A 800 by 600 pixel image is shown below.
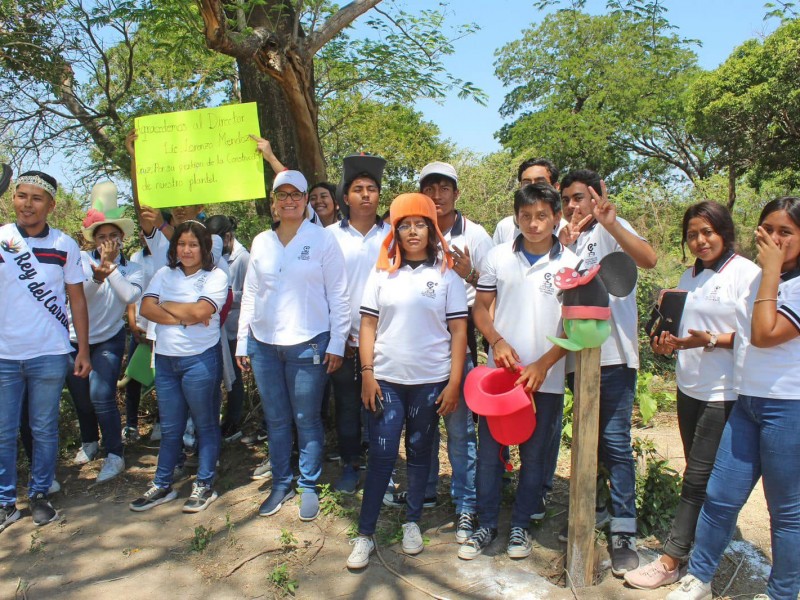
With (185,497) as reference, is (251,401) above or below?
above

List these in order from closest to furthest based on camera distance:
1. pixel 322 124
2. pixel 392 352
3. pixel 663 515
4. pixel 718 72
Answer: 1. pixel 392 352
2. pixel 663 515
3. pixel 322 124
4. pixel 718 72

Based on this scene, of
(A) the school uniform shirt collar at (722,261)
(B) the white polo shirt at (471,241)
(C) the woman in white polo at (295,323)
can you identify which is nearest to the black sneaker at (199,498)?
(C) the woman in white polo at (295,323)

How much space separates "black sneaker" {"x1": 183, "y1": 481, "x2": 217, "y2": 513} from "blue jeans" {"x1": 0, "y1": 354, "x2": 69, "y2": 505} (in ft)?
3.02

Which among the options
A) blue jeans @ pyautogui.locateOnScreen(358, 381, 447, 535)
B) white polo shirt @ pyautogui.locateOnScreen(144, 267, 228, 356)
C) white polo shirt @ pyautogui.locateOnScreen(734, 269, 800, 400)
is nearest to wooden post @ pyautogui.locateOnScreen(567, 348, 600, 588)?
white polo shirt @ pyautogui.locateOnScreen(734, 269, 800, 400)

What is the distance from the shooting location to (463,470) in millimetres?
3594

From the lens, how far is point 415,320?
3.28 meters

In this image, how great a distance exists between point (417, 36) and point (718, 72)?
593 inches

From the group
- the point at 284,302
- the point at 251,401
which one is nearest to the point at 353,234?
the point at 284,302

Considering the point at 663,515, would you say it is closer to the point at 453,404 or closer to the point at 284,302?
the point at 453,404

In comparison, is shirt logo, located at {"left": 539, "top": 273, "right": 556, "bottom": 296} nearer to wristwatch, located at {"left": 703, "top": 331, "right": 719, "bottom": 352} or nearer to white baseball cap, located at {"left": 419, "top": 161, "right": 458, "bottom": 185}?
wristwatch, located at {"left": 703, "top": 331, "right": 719, "bottom": 352}

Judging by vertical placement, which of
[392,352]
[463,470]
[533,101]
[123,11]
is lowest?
[463,470]

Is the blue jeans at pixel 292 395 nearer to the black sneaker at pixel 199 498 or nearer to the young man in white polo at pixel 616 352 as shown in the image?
the black sneaker at pixel 199 498

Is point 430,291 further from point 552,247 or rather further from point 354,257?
point 354,257

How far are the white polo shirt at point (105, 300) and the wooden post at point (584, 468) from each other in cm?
324
